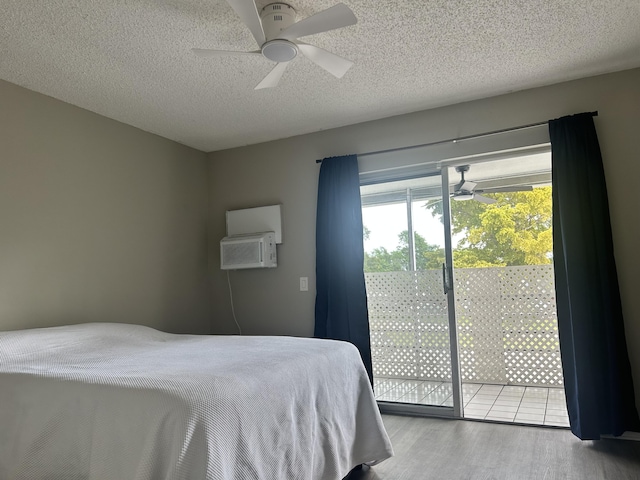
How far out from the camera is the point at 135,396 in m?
1.71

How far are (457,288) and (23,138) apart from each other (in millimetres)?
4224

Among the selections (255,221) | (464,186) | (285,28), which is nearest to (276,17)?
(285,28)

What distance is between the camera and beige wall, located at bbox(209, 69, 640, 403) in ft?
10.2

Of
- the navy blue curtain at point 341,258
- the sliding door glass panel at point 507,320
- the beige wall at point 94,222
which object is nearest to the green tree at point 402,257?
the navy blue curtain at point 341,258

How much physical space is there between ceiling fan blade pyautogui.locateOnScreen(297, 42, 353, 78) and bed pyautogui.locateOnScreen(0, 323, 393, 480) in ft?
4.79

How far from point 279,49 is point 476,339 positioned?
13.0 feet

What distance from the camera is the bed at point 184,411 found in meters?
1.61

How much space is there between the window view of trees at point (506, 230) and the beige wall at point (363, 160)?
9.72ft

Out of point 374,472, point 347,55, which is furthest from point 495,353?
point 347,55

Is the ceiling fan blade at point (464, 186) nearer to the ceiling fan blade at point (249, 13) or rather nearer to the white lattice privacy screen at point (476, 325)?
the white lattice privacy screen at point (476, 325)

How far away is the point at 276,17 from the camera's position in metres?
2.25

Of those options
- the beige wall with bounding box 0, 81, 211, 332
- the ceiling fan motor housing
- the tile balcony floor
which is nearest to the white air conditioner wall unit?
the beige wall with bounding box 0, 81, 211, 332

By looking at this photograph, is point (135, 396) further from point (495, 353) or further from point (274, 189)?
point (495, 353)

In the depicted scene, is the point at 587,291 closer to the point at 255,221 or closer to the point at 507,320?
the point at 507,320
